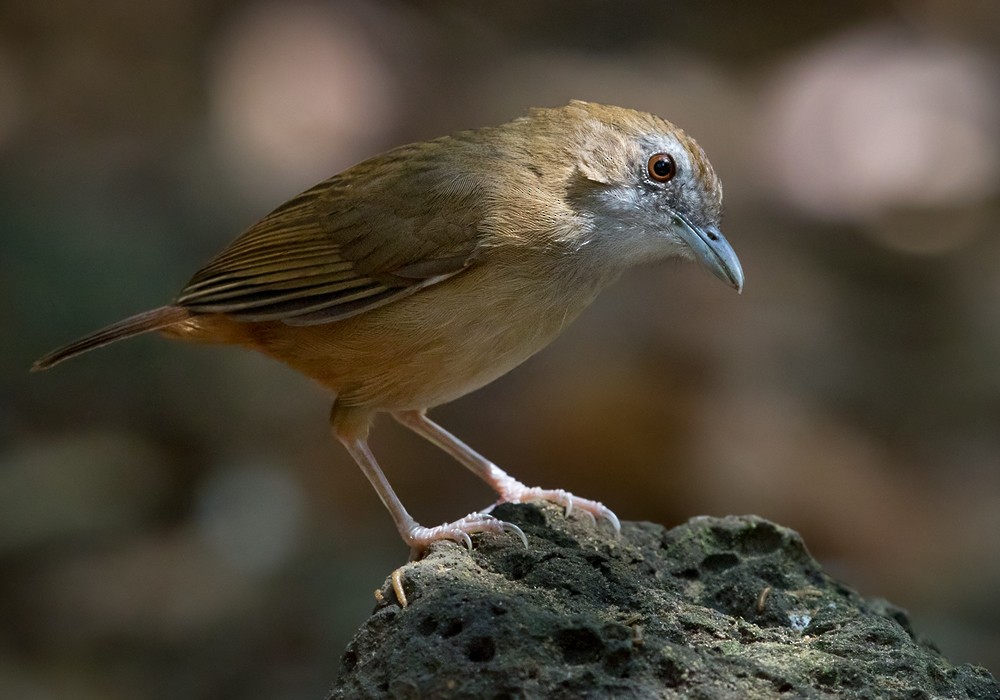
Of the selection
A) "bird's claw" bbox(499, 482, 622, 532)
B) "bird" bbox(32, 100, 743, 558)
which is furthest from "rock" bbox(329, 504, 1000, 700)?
"bird" bbox(32, 100, 743, 558)

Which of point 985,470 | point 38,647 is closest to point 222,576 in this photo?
point 38,647

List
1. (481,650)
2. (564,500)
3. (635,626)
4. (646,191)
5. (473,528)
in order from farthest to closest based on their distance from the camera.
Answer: (646,191), (564,500), (473,528), (635,626), (481,650)

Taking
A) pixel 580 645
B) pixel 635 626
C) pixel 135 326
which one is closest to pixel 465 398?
pixel 135 326

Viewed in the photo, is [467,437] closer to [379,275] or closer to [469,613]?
[379,275]

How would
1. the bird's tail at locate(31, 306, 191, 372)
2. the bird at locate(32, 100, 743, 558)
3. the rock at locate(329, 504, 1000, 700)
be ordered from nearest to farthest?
the rock at locate(329, 504, 1000, 700), the bird at locate(32, 100, 743, 558), the bird's tail at locate(31, 306, 191, 372)

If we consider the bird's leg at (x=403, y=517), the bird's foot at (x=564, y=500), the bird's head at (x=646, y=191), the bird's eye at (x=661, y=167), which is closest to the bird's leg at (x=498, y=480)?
the bird's foot at (x=564, y=500)

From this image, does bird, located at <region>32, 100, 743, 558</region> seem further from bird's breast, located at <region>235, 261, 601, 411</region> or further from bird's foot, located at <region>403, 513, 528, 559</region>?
bird's foot, located at <region>403, 513, 528, 559</region>

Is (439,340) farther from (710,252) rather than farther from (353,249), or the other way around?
(710,252)

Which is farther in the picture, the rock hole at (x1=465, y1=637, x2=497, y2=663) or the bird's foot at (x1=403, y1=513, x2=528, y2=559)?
the bird's foot at (x1=403, y1=513, x2=528, y2=559)
